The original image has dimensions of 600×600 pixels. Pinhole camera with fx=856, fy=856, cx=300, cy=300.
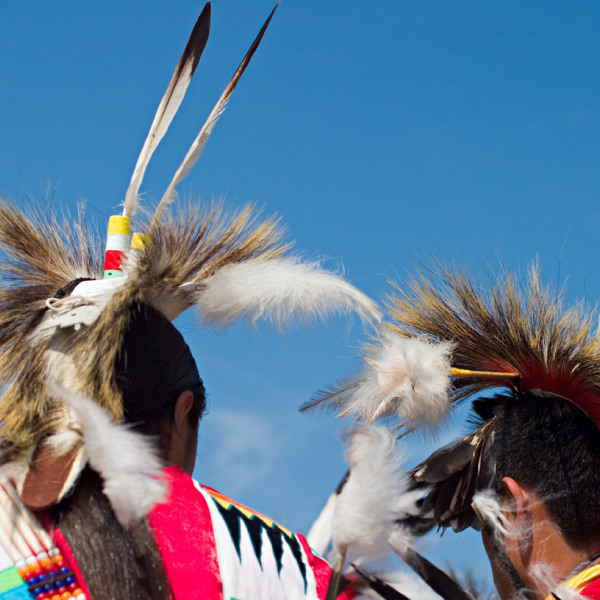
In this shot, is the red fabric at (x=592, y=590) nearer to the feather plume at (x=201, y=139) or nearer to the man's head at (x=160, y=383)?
the man's head at (x=160, y=383)

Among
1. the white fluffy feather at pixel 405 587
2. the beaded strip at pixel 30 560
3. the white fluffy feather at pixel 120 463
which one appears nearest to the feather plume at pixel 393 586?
the white fluffy feather at pixel 405 587

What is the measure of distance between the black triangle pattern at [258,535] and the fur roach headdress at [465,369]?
53cm

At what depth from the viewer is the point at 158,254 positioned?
89.8 inches

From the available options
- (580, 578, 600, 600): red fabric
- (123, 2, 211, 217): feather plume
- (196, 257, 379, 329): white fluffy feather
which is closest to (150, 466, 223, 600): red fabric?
(196, 257, 379, 329): white fluffy feather

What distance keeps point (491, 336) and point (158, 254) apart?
1253 mm

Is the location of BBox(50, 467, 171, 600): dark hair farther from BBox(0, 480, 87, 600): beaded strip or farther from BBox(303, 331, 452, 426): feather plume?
BBox(303, 331, 452, 426): feather plume

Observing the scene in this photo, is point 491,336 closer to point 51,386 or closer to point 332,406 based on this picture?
point 332,406

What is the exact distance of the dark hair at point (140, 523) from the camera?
1.94 metres

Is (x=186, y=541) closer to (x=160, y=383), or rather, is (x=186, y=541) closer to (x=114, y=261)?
(x=160, y=383)

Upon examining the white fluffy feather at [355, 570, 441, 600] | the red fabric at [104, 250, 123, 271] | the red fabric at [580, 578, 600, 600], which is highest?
the red fabric at [104, 250, 123, 271]

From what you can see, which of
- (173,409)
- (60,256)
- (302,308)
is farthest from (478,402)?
(60,256)

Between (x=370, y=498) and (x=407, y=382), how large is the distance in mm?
702

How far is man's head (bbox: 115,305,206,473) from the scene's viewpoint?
215 centimetres

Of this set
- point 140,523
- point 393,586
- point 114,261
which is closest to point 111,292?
point 114,261
